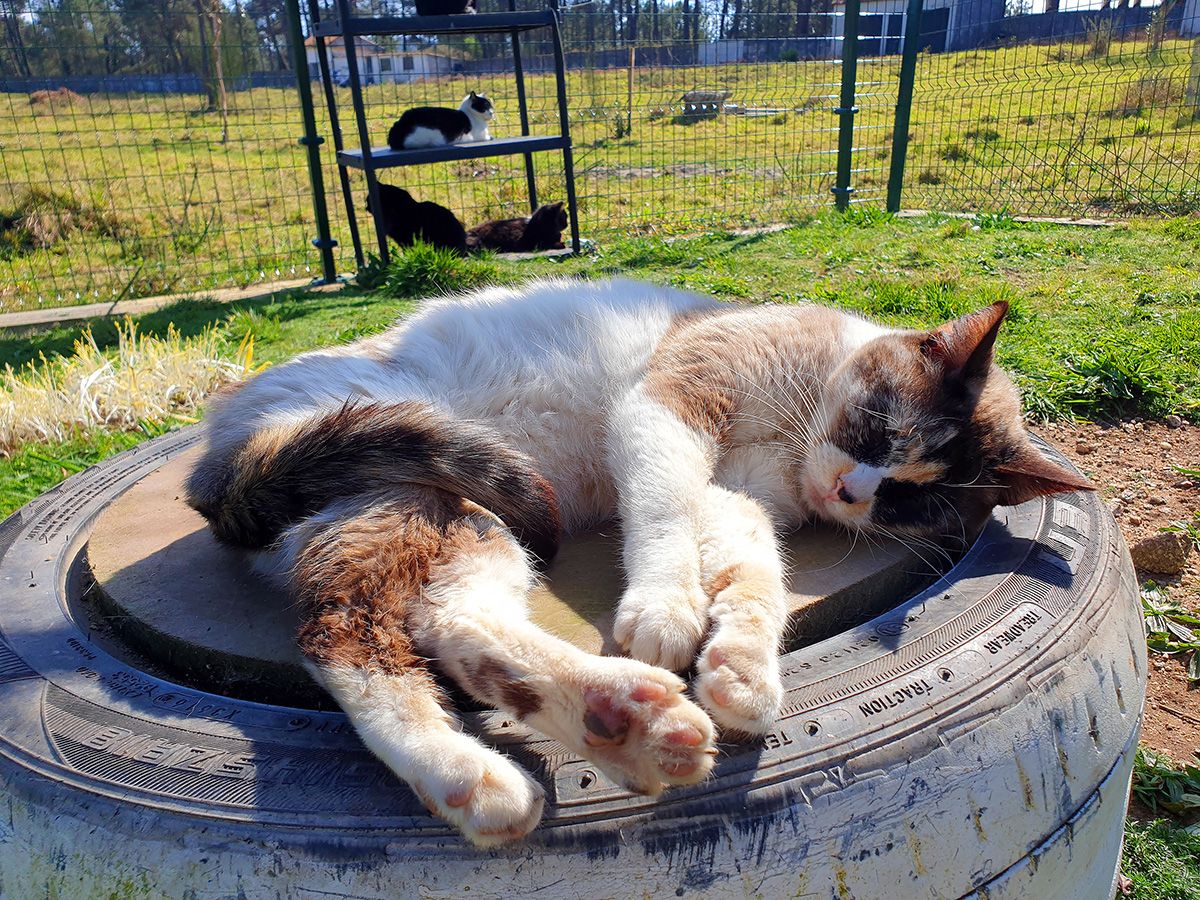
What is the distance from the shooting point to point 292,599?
189 cm

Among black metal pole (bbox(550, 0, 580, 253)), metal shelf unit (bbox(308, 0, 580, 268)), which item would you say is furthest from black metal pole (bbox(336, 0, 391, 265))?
black metal pole (bbox(550, 0, 580, 253))

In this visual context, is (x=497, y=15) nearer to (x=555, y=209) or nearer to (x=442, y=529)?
(x=555, y=209)

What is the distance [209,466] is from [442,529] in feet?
2.26

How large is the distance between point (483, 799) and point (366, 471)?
0.89m

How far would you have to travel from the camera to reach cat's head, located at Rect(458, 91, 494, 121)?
9500mm

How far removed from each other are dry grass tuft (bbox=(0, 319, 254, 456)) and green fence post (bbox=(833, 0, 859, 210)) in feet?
22.6

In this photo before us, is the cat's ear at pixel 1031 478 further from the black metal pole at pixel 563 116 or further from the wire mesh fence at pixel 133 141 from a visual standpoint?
the wire mesh fence at pixel 133 141

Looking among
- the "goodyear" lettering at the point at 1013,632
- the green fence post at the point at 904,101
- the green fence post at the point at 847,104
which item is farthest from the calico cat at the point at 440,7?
the "goodyear" lettering at the point at 1013,632

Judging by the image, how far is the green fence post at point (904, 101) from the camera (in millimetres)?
8972

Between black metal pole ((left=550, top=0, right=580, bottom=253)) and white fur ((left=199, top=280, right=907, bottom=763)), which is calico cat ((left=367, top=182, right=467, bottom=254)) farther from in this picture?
white fur ((left=199, top=280, right=907, bottom=763))

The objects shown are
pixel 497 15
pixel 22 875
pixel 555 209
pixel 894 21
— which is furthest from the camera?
pixel 894 21

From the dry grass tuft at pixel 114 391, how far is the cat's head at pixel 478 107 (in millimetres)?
5371

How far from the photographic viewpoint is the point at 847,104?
9.34 meters

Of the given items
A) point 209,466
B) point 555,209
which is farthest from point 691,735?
point 555,209
